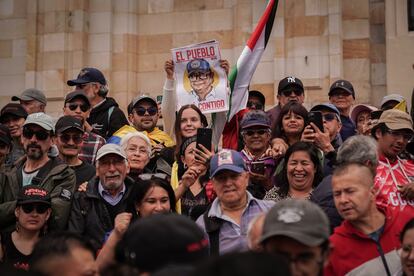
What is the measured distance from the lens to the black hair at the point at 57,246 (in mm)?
4445

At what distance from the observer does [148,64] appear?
13.9 meters

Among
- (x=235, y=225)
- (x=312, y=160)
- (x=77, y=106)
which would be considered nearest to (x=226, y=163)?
(x=235, y=225)

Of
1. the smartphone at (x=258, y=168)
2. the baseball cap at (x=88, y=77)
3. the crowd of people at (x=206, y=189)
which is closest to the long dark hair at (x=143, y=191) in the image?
the crowd of people at (x=206, y=189)

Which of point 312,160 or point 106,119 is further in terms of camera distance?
point 106,119

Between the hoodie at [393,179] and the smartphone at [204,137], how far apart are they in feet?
4.94

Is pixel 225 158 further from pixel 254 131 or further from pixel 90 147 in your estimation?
pixel 90 147

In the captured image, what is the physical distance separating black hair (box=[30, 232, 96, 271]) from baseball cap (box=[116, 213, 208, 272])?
1.12 metres

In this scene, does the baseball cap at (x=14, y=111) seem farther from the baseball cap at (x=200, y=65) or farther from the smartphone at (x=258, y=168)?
the smartphone at (x=258, y=168)

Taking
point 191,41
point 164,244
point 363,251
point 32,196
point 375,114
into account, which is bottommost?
point 363,251

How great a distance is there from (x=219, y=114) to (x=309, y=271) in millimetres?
5136

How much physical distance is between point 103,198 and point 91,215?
0.23 metres

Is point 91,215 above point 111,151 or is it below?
below

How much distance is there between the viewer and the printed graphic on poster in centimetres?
888

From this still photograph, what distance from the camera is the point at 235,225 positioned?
20.3 feet
